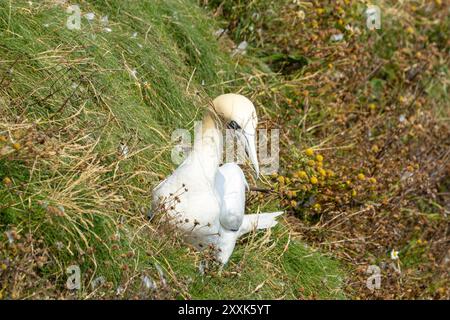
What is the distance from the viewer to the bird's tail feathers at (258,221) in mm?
5648

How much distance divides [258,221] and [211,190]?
0.64 meters

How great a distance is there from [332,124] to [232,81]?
798 mm

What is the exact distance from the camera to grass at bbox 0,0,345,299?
16.1 ft

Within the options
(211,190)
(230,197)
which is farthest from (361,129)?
(211,190)

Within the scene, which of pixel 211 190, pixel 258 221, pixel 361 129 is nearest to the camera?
pixel 211 190

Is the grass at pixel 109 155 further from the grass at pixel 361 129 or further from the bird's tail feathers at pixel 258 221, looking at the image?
the grass at pixel 361 129

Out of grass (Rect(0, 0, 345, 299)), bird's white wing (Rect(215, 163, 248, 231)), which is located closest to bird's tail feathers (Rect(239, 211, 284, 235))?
grass (Rect(0, 0, 345, 299))

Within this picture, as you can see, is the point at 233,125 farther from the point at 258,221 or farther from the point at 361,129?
the point at 361,129

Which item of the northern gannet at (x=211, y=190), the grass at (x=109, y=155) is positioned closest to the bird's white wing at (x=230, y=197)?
the northern gannet at (x=211, y=190)

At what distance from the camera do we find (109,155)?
219 inches

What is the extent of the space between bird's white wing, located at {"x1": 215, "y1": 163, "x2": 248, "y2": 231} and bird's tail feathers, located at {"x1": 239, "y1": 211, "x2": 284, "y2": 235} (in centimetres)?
25

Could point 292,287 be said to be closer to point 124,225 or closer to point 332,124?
point 124,225

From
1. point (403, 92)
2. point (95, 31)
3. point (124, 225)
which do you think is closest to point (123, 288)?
point (124, 225)

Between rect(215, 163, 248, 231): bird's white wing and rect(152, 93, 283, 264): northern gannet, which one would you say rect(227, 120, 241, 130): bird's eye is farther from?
rect(215, 163, 248, 231): bird's white wing
